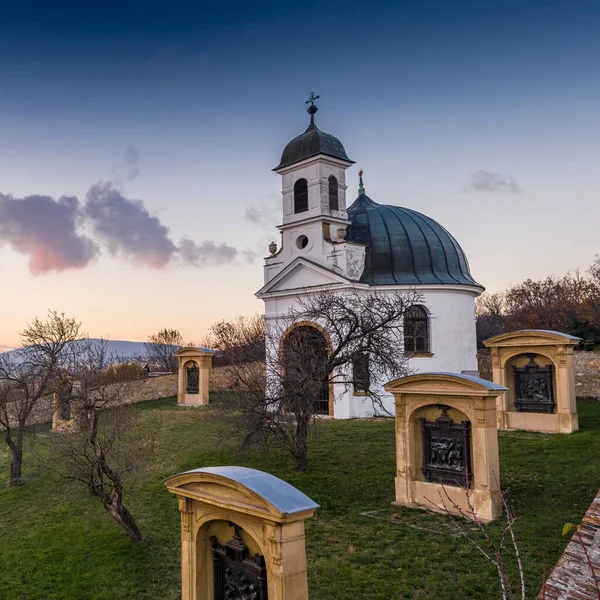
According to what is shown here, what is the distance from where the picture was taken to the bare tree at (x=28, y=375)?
1611cm

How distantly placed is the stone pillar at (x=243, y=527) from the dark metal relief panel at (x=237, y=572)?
0.01 m

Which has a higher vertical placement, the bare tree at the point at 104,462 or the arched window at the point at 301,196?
the arched window at the point at 301,196

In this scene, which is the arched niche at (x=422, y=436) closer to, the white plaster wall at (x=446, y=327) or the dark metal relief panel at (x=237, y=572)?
the dark metal relief panel at (x=237, y=572)

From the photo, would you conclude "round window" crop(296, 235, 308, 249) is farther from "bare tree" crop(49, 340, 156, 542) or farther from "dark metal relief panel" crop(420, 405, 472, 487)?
"dark metal relief panel" crop(420, 405, 472, 487)

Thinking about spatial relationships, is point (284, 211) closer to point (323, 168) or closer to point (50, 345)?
point (323, 168)

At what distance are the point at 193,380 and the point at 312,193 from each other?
33.9ft

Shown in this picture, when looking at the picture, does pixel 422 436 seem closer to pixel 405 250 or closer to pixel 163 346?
pixel 405 250

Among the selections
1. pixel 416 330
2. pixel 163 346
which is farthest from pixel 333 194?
pixel 163 346

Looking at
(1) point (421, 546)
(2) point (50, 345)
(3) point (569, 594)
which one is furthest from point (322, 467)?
(2) point (50, 345)

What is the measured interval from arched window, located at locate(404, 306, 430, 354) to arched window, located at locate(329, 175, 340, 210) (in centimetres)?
562

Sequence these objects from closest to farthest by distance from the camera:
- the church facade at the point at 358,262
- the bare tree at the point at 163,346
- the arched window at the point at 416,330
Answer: the church facade at the point at 358,262 → the arched window at the point at 416,330 → the bare tree at the point at 163,346

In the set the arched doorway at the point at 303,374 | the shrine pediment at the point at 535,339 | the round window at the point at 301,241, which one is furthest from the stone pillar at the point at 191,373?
the shrine pediment at the point at 535,339

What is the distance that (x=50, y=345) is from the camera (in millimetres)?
20922

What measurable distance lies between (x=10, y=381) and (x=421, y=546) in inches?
573
